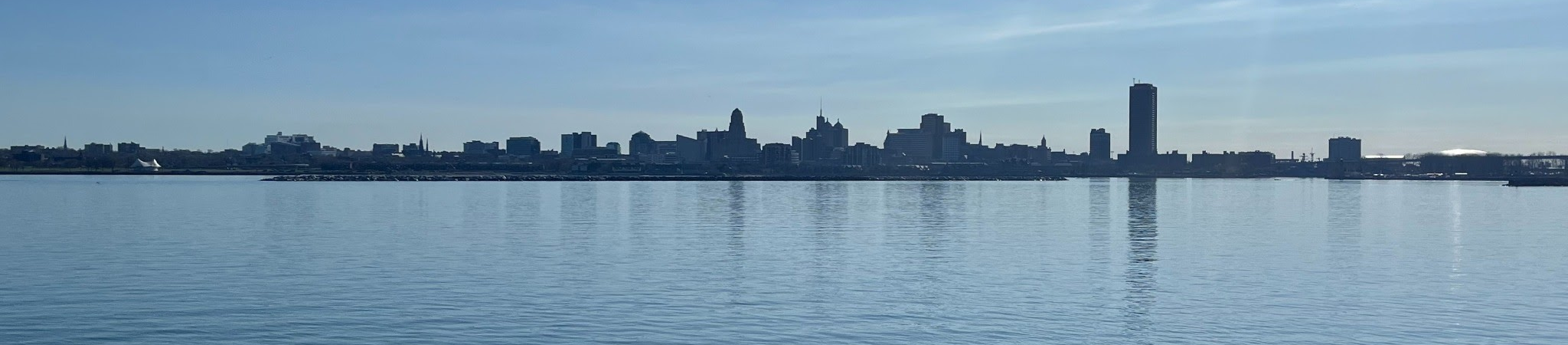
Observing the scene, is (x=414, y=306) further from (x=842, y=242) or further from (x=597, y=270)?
(x=842, y=242)

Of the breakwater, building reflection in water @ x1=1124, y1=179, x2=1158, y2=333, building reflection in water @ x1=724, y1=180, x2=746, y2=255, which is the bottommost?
building reflection in water @ x1=1124, y1=179, x2=1158, y2=333

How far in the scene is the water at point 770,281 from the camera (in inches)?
880

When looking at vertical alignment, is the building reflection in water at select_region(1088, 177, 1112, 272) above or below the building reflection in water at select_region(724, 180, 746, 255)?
below

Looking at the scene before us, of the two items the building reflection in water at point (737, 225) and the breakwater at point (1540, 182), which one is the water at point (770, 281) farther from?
the breakwater at point (1540, 182)

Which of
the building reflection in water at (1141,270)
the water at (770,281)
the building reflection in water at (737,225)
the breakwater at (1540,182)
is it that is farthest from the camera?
the breakwater at (1540,182)

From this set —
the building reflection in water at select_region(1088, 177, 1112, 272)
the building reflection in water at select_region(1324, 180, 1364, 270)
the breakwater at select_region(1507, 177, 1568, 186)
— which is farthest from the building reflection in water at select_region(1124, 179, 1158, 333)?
the breakwater at select_region(1507, 177, 1568, 186)

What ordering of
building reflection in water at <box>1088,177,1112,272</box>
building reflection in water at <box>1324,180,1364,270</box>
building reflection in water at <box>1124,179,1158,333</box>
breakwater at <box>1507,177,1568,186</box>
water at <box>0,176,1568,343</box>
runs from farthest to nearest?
breakwater at <box>1507,177,1568,186</box>, building reflection in water at <box>1324,180,1364,270</box>, building reflection in water at <box>1088,177,1112,272</box>, building reflection in water at <box>1124,179,1158,333</box>, water at <box>0,176,1568,343</box>

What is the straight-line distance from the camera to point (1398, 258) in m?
37.9

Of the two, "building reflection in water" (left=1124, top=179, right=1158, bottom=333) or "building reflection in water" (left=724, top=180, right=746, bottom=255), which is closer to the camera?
"building reflection in water" (left=1124, top=179, right=1158, bottom=333)

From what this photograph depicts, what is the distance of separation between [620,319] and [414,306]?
13.9 feet

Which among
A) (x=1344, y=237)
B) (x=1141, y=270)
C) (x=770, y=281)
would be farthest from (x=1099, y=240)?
(x=770, y=281)

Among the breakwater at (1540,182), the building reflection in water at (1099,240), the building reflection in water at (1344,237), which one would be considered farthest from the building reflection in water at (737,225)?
the breakwater at (1540,182)

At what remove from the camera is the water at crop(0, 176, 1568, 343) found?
2234 cm

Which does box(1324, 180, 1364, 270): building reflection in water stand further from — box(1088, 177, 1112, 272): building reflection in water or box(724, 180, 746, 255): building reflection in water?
box(724, 180, 746, 255): building reflection in water
